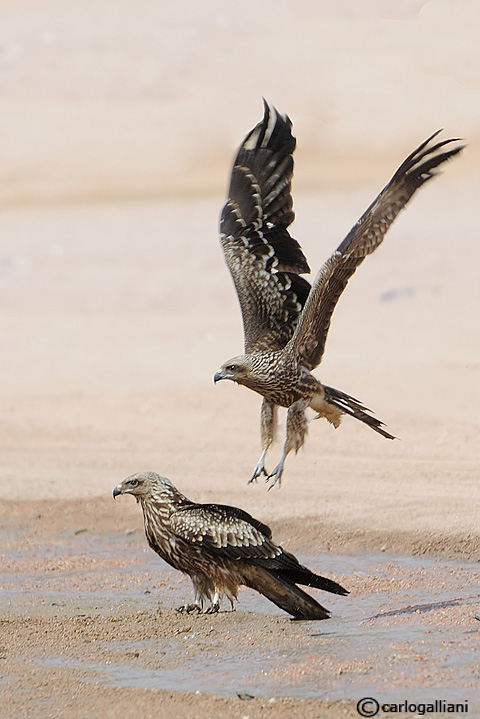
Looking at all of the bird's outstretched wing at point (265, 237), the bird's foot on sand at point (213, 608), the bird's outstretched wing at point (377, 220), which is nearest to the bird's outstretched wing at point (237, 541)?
the bird's foot on sand at point (213, 608)

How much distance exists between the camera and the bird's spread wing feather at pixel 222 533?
321 inches

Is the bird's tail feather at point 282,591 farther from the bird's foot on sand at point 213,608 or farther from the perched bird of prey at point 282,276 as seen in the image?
the perched bird of prey at point 282,276

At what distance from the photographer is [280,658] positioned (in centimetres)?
750

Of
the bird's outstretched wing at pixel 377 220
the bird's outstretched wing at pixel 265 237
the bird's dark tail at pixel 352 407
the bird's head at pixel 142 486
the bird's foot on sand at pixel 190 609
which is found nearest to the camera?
the bird's head at pixel 142 486

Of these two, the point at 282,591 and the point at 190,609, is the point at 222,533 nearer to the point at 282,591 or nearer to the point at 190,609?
the point at 282,591

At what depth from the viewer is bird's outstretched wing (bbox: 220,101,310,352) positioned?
10492 mm

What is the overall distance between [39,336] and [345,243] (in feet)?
75.0

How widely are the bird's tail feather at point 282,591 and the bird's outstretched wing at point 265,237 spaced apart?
2476mm

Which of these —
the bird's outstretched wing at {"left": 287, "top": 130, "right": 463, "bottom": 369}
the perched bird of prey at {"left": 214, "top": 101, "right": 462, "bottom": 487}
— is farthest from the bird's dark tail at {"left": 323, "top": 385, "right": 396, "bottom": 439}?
the bird's outstretched wing at {"left": 287, "top": 130, "right": 463, "bottom": 369}

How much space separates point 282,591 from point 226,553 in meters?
0.44

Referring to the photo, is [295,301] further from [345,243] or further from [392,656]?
[392,656]

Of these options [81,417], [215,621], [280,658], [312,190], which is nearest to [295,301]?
[215,621]

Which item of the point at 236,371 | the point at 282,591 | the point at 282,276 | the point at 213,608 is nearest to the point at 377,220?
the point at 236,371

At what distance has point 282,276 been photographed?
10.6 m
